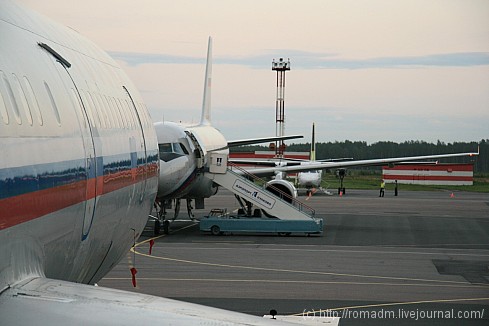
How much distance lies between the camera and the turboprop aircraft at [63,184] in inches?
195

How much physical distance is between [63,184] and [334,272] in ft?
54.0

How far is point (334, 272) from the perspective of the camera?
73.3 ft

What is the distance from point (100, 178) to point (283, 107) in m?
74.8

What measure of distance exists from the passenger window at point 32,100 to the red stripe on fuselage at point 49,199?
1.48ft

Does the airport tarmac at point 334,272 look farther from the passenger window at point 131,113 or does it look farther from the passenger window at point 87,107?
the passenger window at point 87,107

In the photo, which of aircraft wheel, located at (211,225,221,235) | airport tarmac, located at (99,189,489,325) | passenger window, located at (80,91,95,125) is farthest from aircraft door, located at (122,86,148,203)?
aircraft wheel, located at (211,225,221,235)

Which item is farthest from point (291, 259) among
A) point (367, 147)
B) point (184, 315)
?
point (367, 147)

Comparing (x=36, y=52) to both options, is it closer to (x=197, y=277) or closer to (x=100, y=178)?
(x=100, y=178)

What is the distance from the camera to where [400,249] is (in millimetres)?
28188

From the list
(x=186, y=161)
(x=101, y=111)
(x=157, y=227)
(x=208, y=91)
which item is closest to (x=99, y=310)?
(x=101, y=111)

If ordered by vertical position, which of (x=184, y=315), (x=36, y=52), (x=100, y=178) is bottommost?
(x=184, y=315)

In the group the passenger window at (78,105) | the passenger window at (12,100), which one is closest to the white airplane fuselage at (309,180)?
the passenger window at (78,105)

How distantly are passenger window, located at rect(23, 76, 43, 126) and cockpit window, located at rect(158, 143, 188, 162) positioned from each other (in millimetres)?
24538

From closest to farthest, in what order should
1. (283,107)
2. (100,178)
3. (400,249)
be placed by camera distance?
(100,178) < (400,249) < (283,107)
